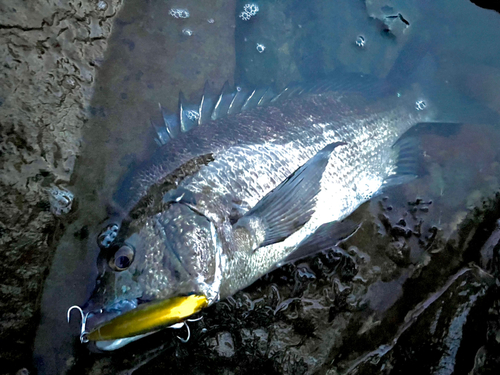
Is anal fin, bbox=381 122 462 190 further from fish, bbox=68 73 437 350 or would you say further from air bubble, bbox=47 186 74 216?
air bubble, bbox=47 186 74 216

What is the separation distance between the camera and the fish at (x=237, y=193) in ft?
5.30

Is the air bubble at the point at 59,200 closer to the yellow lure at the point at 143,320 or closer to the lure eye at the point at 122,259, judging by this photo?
the lure eye at the point at 122,259

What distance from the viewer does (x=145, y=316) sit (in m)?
1.50

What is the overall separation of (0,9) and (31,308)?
1981 mm

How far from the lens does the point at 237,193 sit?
6.74 feet

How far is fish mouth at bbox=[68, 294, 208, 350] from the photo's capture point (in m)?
1.49

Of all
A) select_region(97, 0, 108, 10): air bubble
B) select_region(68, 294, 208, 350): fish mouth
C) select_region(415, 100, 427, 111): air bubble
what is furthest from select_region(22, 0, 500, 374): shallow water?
select_region(68, 294, 208, 350): fish mouth

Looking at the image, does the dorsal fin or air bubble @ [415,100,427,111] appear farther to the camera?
air bubble @ [415,100,427,111]

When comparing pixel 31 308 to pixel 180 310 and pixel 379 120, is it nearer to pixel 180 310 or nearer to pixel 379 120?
pixel 180 310

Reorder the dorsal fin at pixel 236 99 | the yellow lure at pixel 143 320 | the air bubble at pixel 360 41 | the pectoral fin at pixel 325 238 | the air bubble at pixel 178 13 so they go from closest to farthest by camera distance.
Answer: the yellow lure at pixel 143 320
the pectoral fin at pixel 325 238
the dorsal fin at pixel 236 99
the air bubble at pixel 178 13
the air bubble at pixel 360 41

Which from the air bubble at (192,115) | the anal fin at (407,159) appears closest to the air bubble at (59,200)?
the air bubble at (192,115)

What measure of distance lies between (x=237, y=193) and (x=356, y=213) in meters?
1.03

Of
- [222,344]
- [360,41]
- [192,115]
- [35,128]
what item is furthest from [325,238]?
[360,41]

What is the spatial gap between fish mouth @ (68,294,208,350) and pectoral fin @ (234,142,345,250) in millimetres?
606
